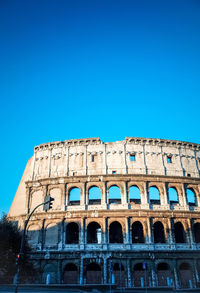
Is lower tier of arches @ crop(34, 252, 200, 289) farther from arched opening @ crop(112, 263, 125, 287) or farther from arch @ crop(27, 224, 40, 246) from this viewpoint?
arch @ crop(27, 224, 40, 246)

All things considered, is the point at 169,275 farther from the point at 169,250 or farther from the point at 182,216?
the point at 182,216

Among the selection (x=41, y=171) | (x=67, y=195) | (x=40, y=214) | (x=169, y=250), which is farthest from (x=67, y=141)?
(x=169, y=250)

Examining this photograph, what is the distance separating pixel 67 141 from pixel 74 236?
1025 cm

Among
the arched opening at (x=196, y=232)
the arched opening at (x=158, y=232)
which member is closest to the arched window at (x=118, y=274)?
the arched opening at (x=158, y=232)

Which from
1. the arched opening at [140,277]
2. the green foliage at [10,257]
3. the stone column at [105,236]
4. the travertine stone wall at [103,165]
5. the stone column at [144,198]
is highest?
the travertine stone wall at [103,165]

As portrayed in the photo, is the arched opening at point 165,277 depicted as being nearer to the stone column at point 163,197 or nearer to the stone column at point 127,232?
the stone column at point 127,232

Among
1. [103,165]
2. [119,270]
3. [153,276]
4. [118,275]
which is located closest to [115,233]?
[119,270]

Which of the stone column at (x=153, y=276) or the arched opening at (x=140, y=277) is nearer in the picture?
the arched opening at (x=140, y=277)

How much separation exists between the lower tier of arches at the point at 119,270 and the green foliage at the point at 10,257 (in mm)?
1107

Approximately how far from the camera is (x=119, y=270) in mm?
22281

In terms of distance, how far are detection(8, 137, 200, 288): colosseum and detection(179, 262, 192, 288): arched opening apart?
82mm

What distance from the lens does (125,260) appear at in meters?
22.2

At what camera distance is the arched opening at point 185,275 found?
73.4 ft

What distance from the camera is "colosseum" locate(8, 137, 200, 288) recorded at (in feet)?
73.2
